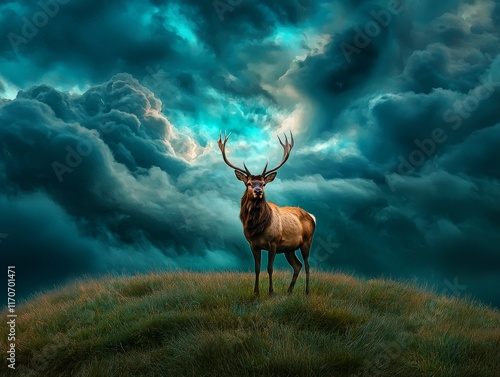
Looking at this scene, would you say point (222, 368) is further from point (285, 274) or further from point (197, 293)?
point (285, 274)

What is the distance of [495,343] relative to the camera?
9.15 m

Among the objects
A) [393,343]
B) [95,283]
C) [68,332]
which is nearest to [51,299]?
[95,283]

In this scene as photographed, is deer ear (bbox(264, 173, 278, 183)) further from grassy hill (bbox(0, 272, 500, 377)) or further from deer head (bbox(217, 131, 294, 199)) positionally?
grassy hill (bbox(0, 272, 500, 377))

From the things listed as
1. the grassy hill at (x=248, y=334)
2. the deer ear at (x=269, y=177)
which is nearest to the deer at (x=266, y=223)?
the deer ear at (x=269, y=177)

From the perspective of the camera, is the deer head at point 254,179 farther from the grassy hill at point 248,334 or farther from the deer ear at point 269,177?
the grassy hill at point 248,334

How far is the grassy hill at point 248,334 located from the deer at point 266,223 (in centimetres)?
89

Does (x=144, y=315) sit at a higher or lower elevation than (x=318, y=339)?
higher

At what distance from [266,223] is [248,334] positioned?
2456mm

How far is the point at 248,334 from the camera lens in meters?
8.41

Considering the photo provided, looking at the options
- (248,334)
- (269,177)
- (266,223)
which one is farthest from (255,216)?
(248,334)

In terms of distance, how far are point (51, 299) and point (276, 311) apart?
7.04 m

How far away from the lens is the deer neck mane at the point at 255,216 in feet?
33.2

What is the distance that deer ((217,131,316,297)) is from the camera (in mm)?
10133

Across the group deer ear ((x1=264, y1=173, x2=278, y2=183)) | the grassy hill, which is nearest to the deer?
deer ear ((x1=264, y1=173, x2=278, y2=183))
